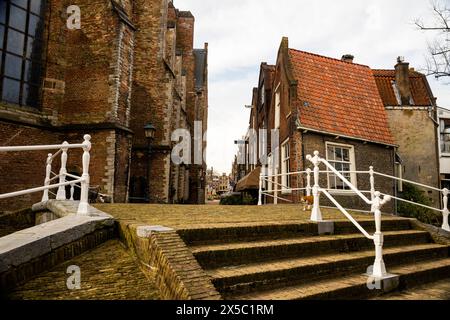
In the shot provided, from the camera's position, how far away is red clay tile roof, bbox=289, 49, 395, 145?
484 inches

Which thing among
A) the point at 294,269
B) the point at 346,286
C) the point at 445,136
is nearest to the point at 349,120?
the point at 346,286

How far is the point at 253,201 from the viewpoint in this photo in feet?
60.4

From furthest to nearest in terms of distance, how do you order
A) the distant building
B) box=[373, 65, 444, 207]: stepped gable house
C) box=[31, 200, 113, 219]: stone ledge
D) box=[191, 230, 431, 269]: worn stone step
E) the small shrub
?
the distant building → box=[373, 65, 444, 207]: stepped gable house → the small shrub → box=[31, 200, 113, 219]: stone ledge → box=[191, 230, 431, 269]: worn stone step

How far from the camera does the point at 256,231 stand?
14.0 ft

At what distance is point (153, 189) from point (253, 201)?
6.97 metres

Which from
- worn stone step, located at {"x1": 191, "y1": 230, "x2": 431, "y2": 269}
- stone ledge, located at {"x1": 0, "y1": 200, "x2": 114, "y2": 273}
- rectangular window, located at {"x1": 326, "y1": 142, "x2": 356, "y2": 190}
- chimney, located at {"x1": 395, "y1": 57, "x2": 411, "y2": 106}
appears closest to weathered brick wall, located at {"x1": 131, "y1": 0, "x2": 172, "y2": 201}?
rectangular window, located at {"x1": 326, "y1": 142, "x2": 356, "y2": 190}

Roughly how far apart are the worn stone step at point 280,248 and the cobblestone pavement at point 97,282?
74 cm

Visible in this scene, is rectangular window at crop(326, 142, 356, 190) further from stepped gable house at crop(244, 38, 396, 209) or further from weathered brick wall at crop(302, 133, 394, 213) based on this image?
weathered brick wall at crop(302, 133, 394, 213)

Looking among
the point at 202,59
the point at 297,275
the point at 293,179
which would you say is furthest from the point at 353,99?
the point at 202,59

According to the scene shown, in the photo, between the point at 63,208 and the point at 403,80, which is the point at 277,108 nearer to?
the point at 403,80

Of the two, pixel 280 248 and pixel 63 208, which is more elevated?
pixel 63 208

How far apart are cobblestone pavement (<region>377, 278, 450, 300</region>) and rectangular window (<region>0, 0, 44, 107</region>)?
11.8 m

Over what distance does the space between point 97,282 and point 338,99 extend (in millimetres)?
13303

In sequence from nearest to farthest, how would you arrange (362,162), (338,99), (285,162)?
(362,162)
(285,162)
(338,99)
